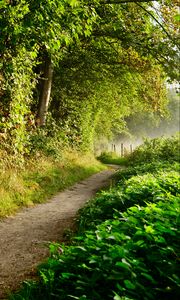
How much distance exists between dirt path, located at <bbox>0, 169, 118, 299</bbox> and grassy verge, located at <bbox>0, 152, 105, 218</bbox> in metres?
A: 0.35

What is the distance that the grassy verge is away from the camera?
9148mm

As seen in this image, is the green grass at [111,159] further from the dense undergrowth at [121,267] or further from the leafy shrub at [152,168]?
the dense undergrowth at [121,267]

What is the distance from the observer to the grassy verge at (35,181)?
360 inches

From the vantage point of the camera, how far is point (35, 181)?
448 inches

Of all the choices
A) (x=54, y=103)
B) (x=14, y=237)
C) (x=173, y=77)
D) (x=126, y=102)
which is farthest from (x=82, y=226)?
(x=126, y=102)

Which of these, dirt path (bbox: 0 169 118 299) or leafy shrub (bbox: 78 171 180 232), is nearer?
dirt path (bbox: 0 169 118 299)

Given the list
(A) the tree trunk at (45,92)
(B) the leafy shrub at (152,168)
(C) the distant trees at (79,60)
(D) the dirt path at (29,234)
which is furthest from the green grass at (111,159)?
(D) the dirt path at (29,234)

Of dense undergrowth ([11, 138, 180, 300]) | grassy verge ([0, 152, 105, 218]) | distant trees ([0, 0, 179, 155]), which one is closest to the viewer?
dense undergrowth ([11, 138, 180, 300])

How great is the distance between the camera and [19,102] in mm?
10953

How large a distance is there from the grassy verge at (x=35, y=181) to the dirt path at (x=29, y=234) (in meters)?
0.35

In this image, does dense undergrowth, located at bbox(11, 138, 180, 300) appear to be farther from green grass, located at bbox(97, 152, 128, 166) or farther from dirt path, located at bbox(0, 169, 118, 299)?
green grass, located at bbox(97, 152, 128, 166)

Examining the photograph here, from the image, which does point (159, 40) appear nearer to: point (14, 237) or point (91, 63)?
point (91, 63)

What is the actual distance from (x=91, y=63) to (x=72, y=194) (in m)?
8.43

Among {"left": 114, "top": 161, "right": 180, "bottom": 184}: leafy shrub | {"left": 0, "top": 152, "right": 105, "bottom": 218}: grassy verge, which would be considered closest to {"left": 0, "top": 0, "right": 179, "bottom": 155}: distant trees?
{"left": 0, "top": 152, "right": 105, "bottom": 218}: grassy verge
